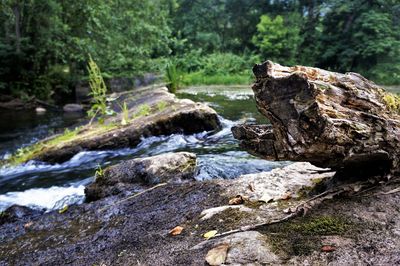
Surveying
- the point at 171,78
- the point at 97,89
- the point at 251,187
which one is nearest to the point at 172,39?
the point at 171,78

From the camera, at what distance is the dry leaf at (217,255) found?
1970 millimetres

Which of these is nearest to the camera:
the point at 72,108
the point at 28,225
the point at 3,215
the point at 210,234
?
the point at 210,234

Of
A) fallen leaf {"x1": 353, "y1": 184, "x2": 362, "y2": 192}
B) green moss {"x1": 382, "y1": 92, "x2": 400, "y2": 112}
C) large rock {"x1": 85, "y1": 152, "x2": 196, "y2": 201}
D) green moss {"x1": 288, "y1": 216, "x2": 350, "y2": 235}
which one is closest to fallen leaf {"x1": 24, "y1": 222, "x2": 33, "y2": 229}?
large rock {"x1": 85, "y1": 152, "x2": 196, "y2": 201}

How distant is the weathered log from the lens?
2.19 metres

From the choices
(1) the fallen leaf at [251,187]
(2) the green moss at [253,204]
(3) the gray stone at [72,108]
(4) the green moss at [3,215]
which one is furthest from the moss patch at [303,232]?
(3) the gray stone at [72,108]

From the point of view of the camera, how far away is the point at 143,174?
4141 millimetres

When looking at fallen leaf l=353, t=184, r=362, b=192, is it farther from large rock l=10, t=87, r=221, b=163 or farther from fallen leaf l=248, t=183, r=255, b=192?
large rock l=10, t=87, r=221, b=163

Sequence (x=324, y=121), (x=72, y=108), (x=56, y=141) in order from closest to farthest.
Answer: (x=324, y=121), (x=56, y=141), (x=72, y=108)

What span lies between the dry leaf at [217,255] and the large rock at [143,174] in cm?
192

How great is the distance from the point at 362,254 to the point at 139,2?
14.4 m

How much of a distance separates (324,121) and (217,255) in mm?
946

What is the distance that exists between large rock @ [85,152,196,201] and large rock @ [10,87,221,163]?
74.3 inches

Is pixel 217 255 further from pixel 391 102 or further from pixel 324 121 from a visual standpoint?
pixel 391 102

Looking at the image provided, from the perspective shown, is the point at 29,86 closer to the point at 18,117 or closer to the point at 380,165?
the point at 18,117
